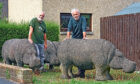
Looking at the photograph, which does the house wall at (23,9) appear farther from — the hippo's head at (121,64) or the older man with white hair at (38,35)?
the hippo's head at (121,64)

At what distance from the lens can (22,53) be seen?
38.6 feet

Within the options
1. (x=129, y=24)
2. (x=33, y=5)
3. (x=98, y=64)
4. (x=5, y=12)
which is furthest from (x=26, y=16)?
(x=98, y=64)

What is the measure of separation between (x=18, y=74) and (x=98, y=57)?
89.4 inches

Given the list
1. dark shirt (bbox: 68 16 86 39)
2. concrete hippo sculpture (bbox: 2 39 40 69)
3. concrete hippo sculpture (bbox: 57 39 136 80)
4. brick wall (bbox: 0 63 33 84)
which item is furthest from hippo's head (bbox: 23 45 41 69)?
dark shirt (bbox: 68 16 86 39)

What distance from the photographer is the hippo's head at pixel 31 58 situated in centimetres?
1095

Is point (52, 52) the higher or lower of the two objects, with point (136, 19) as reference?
lower

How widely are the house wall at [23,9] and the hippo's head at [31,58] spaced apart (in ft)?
32.4

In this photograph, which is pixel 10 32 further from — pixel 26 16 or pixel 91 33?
pixel 91 33

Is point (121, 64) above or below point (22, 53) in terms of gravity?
below

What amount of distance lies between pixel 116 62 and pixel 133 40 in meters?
4.77

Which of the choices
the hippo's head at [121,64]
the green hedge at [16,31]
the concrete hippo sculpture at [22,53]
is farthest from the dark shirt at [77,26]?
the green hedge at [16,31]

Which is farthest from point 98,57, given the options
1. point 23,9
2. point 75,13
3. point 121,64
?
point 23,9

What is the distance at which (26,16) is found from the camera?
2273 centimetres

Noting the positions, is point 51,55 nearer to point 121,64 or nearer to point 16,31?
point 121,64
